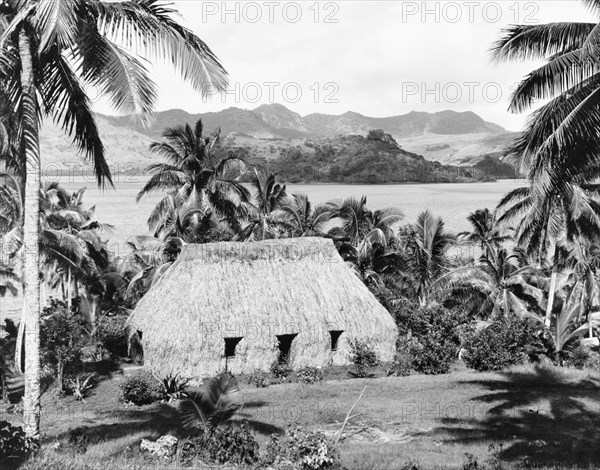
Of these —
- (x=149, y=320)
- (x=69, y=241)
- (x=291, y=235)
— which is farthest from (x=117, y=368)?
(x=291, y=235)

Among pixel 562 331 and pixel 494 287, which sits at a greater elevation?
pixel 494 287

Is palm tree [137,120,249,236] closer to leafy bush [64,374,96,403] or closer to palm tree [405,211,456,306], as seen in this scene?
palm tree [405,211,456,306]

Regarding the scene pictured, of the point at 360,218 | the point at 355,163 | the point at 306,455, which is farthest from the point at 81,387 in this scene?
the point at 355,163

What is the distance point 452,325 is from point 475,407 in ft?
24.9

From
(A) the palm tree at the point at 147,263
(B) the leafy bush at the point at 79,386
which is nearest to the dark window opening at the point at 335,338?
(A) the palm tree at the point at 147,263

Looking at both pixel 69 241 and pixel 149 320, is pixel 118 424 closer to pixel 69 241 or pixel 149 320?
pixel 149 320

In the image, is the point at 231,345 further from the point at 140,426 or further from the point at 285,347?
the point at 140,426

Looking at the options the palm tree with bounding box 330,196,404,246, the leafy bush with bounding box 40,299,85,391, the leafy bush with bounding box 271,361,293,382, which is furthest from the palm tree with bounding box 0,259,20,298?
the palm tree with bounding box 330,196,404,246

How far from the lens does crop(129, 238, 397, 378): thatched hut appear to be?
23516 millimetres

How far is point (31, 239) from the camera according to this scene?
11.4 m

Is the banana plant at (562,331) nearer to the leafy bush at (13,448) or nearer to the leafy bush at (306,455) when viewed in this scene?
the leafy bush at (306,455)

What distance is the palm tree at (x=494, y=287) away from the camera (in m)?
30.4

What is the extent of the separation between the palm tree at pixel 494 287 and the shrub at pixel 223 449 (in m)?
18.3

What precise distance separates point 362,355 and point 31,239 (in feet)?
54.2
